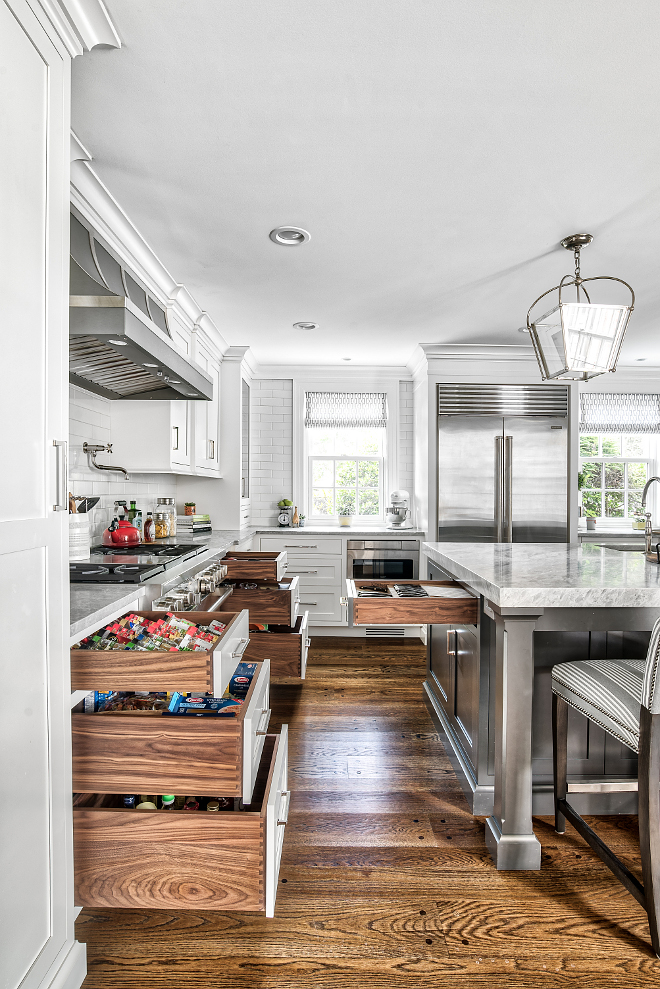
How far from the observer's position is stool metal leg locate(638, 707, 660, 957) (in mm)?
1496

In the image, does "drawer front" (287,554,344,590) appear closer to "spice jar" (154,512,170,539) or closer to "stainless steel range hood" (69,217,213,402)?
"spice jar" (154,512,170,539)

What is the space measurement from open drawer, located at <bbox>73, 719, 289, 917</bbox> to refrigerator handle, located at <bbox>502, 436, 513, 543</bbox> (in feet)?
12.1

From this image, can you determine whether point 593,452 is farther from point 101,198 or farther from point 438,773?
point 101,198

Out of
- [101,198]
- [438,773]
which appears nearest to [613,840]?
[438,773]

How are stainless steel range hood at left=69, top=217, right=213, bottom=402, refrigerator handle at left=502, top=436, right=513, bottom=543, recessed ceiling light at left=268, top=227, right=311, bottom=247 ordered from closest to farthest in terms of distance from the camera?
stainless steel range hood at left=69, top=217, right=213, bottom=402
recessed ceiling light at left=268, top=227, right=311, bottom=247
refrigerator handle at left=502, top=436, right=513, bottom=543

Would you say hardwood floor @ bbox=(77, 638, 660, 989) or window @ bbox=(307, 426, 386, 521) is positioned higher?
window @ bbox=(307, 426, 386, 521)

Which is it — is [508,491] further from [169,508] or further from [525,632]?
[525,632]

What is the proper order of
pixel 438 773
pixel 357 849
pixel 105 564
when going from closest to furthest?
pixel 357 849 < pixel 105 564 < pixel 438 773

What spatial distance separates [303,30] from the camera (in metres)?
1.46

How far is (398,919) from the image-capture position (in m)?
1.62

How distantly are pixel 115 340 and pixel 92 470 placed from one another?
1.38 m

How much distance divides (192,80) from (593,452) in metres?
4.87

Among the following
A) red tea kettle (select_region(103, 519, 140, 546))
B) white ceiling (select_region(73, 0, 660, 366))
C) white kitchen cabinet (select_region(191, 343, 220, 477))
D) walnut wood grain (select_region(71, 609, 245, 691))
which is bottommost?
walnut wood grain (select_region(71, 609, 245, 691))

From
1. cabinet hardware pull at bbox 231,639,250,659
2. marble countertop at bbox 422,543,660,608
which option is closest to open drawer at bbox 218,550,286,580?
marble countertop at bbox 422,543,660,608
